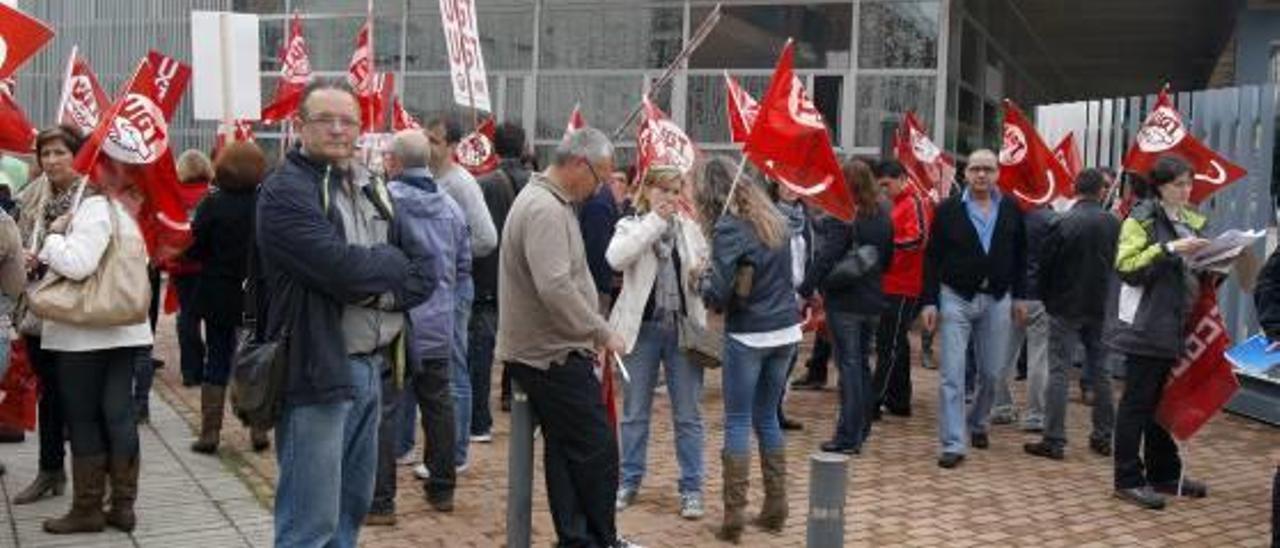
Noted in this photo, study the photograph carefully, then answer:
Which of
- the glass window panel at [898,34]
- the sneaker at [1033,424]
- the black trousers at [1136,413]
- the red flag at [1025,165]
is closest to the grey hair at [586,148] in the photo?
the black trousers at [1136,413]

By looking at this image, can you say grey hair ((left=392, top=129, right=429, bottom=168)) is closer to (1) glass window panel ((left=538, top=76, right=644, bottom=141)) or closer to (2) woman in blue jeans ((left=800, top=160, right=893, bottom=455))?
(2) woman in blue jeans ((left=800, top=160, right=893, bottom=455))

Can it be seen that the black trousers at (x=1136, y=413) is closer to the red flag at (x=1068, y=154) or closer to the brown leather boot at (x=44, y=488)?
the red flag at (x=1068, y=154)

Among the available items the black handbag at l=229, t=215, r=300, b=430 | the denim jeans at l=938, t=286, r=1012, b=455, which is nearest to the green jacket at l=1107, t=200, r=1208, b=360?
the denim jeans at l=938, t=286, r=1012, b=455

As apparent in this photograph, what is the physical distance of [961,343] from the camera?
8.24 m

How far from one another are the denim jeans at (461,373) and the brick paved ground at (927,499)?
0.77 ft

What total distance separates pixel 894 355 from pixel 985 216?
1.53 metres

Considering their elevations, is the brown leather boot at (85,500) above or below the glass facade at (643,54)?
below

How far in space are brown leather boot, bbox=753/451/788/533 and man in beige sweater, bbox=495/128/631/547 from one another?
118 centimetres

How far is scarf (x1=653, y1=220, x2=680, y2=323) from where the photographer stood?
6.59 meters

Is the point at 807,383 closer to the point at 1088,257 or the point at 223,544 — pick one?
the point at 1088,257

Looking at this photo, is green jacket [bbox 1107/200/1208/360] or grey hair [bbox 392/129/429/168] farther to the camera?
green jacket [bbox 1107/200/1208/360]

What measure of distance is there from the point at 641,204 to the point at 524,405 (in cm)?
179

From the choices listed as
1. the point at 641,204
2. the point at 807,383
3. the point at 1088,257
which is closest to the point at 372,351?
the point at 641,204

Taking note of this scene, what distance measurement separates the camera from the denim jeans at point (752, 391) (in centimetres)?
635
